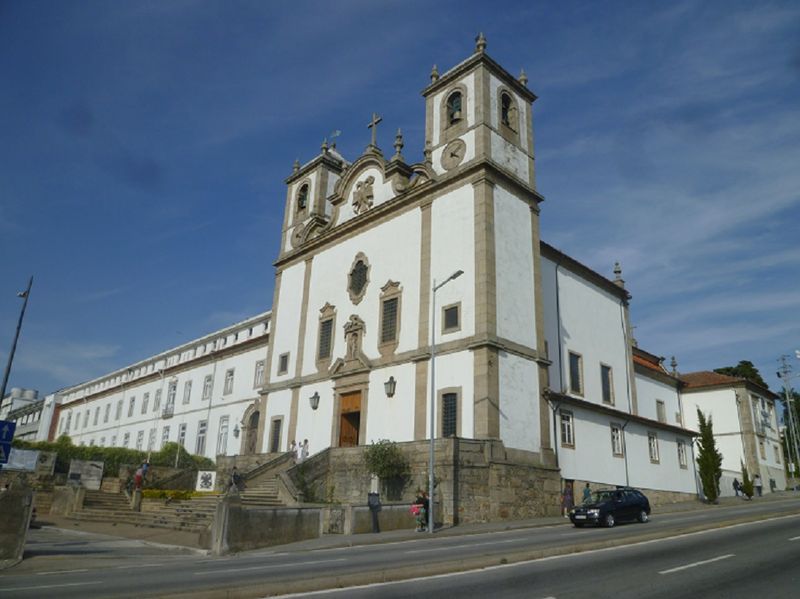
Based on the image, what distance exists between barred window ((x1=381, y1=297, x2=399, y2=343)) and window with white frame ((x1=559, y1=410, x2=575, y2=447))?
8815 millimetres

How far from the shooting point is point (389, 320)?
101 ft

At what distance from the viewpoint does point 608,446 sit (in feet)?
101

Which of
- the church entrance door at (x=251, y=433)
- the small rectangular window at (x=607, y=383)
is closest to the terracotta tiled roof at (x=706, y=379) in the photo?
the small rectangular window at (x=607, y=383)

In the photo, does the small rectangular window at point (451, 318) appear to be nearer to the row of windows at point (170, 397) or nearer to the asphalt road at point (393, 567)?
the asphalt road at point (393, 567)

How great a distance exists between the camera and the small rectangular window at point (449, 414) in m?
25.5

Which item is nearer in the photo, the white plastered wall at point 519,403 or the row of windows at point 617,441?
the white plastered wall at point 519,403

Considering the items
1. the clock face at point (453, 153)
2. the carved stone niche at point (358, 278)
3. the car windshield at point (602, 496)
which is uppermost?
the clock face at point (453, 153)

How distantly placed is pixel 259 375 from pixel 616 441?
26690 mm

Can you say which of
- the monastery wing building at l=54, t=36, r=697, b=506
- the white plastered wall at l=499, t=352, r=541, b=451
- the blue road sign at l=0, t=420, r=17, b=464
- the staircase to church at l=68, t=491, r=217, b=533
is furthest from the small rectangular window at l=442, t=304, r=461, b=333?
the blue road sign at l=0, t=420, r=17, b=464

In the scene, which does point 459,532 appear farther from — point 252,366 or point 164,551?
point 252,366

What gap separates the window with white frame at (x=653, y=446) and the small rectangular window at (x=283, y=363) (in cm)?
2124

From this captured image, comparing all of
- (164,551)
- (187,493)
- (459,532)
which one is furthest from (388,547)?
(187,493)

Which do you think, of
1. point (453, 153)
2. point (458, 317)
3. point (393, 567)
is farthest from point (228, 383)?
point (393, 567)

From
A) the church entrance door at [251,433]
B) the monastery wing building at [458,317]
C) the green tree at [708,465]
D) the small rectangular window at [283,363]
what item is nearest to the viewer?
the monastery wing building at [458,317]
